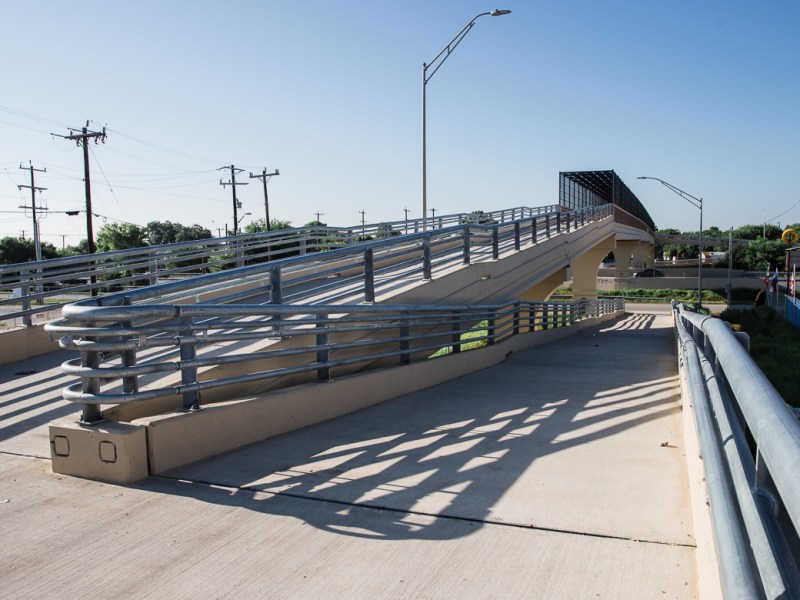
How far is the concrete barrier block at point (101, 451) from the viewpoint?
4.57 m

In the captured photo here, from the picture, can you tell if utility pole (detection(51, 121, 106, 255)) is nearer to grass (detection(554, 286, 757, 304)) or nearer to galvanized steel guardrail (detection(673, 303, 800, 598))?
galvanized steel guardrail (detection(673, 303, 800, 598))

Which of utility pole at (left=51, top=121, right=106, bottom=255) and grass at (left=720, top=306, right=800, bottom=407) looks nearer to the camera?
grass at (left=720, top=306, right=800, bottom=407)

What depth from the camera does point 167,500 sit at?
14.0 feet

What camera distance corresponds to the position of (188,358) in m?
5.12

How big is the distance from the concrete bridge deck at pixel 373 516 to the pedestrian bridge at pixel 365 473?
17mm

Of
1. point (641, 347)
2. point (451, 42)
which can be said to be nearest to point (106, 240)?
point (451, 42)

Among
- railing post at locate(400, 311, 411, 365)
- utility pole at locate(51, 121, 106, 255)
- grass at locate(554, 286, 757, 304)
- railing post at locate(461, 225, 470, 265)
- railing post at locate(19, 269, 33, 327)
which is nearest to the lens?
railing post at locate(400, 311, 411, 365)

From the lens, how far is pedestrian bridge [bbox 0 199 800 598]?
121 inches

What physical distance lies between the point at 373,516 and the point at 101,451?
6.49 ft

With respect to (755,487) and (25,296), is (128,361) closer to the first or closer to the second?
(755,487)

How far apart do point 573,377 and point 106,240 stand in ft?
191

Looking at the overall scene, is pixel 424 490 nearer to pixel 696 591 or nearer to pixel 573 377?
pixel 696 591

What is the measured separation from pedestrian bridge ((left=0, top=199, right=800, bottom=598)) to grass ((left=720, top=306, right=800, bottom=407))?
4.95 m

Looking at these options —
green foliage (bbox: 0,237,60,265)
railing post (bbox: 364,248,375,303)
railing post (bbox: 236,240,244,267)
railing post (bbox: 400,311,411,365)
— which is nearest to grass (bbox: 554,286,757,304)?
railing post (bbox: 236,240,244,267)
